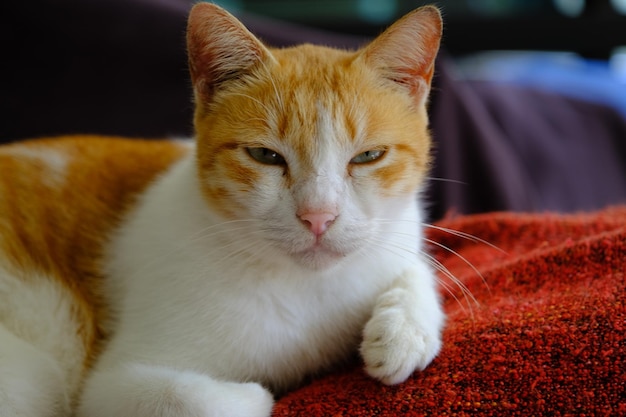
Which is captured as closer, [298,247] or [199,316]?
[298,247]

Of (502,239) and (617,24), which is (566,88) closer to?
(617,24)

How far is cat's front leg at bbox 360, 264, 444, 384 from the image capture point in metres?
1.03

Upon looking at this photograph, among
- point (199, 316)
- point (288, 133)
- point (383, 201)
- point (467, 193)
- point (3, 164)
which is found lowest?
point (467, 193)

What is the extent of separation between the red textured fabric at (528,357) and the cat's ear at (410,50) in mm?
446

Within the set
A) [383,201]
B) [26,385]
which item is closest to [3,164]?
[26,385]

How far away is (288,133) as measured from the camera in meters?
1.07

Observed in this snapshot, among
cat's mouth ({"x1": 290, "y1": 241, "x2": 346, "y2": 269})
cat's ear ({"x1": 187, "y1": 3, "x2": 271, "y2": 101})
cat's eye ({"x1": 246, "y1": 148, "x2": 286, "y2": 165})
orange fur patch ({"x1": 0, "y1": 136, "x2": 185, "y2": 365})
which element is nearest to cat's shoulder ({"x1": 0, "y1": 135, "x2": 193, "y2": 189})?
orange fur patch ({"x1": 0, "y1": 136, "x2": 185, "y2": 365})

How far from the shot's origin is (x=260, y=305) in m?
1.17

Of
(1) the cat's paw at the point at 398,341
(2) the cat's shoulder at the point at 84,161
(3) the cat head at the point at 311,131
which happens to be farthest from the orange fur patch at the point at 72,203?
(1) the cat's paw at the point at 398,341

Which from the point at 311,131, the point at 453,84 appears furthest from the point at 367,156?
the point at 453,84

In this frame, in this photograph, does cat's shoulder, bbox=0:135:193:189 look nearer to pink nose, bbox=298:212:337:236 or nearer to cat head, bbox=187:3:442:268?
cat head, bbox=187:3:442:268

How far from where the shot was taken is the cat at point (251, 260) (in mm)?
1049

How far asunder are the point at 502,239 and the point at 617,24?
1895 mm

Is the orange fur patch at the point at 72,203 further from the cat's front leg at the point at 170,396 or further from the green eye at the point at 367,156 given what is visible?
the green eye at the point at 367,156
